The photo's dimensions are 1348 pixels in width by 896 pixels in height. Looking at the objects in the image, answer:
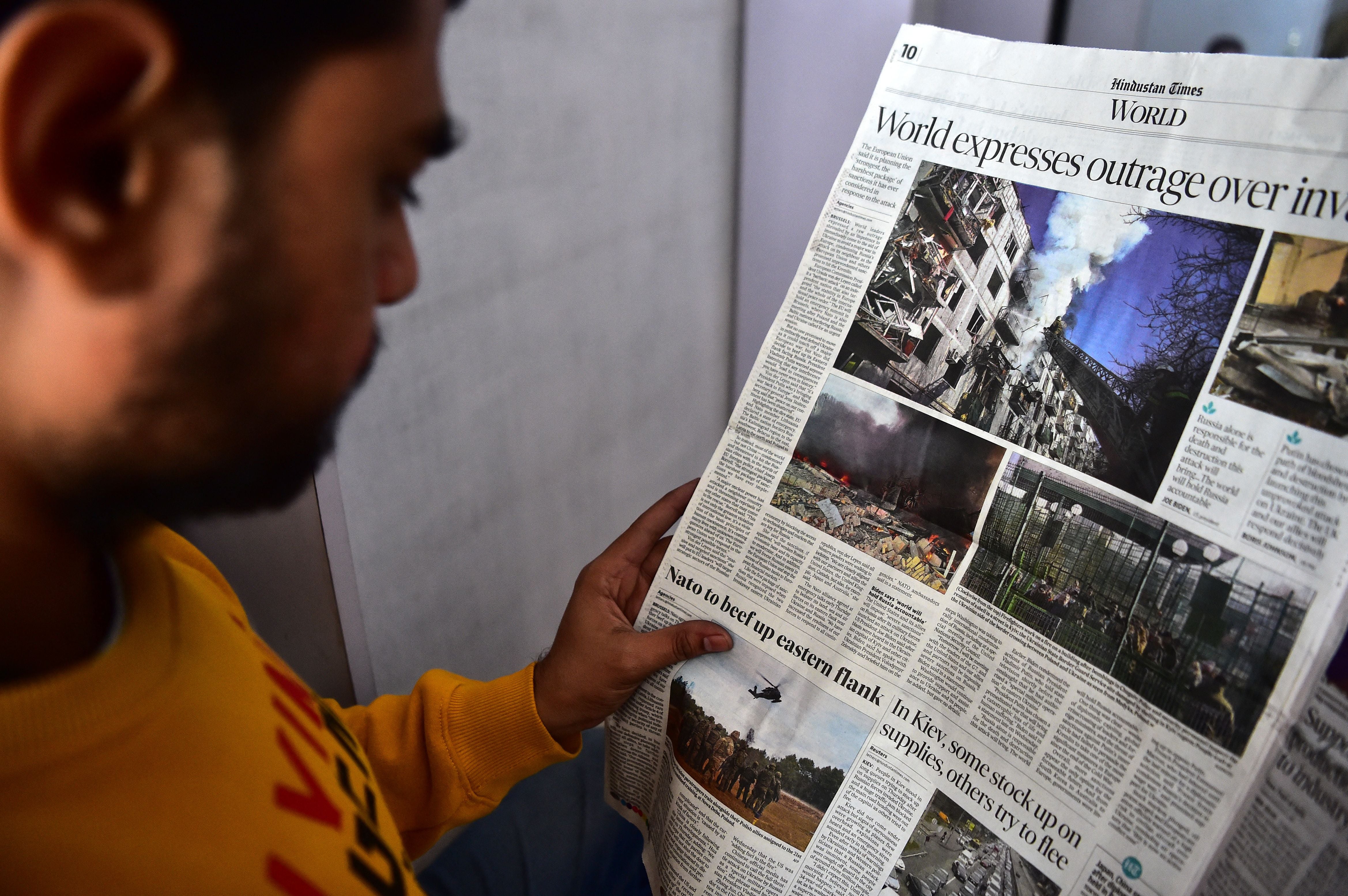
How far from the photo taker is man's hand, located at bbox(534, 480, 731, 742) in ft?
1.74

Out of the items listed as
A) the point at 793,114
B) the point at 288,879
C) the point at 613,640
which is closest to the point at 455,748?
the point at 613,640

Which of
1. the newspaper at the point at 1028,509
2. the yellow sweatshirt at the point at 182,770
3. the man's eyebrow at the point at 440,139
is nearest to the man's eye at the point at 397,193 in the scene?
the man's eyebrow at the point at 440,139

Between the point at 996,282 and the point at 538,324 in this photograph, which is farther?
the point at 538,324

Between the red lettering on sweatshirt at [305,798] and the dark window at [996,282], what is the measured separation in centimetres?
45

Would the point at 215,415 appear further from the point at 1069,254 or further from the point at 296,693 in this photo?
the point at 1069,254

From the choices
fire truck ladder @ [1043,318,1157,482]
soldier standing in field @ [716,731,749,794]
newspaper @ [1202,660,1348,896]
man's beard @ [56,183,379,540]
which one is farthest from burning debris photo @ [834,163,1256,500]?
man's beard @ [56,183,379,540]

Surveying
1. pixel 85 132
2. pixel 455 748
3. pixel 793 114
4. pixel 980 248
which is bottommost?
pixel 455 748

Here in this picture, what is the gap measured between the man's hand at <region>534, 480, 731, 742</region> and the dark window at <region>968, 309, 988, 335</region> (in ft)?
0.77

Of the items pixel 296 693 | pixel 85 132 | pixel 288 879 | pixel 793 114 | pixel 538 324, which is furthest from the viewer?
pixel 793 114

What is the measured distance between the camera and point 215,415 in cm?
27

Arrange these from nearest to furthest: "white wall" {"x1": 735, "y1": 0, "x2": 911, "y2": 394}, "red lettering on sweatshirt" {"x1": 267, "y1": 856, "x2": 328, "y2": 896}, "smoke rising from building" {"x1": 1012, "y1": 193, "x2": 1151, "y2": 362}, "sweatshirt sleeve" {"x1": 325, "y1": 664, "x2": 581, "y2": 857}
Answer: "red lettering on sweatshirt" {"x1": 267, "y1": 856, "x2": 328, "y2": 896} < "smoke rising from building" {"x1": 1012, "y1": 193, "x2": 1151, "y2": 362} < "sweatshirt sleeve" {"x1": 325, "y1": 664, "x2": 581, "y2": 857} < "white wall" {"x1": 735, "y1": 0, "x2": 911, "y2": 394}

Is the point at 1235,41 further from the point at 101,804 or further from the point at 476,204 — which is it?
the point at 101,804

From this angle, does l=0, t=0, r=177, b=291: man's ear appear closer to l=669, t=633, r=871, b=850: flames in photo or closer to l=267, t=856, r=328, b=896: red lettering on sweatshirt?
l=267, t=856, r=328, b=896: red lettering on sweatshirt

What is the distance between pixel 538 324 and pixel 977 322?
50 centimetres
